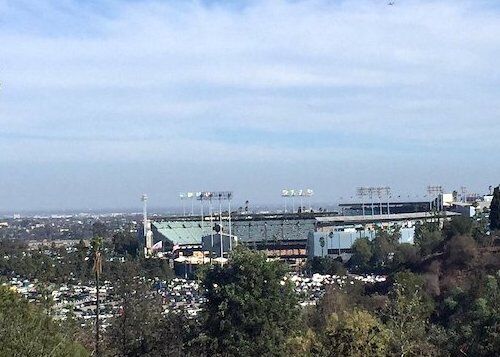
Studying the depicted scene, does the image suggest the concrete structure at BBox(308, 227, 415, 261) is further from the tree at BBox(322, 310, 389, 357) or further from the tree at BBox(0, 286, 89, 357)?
the tree at BBox(0, 286, 89, 357)

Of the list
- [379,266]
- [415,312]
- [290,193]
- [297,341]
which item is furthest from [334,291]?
[290,193]

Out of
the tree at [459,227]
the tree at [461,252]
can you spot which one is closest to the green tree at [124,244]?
the tree at [459,227]

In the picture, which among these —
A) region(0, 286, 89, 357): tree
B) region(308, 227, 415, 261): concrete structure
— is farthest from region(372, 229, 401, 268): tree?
region(0, 286, 89, 357): tree

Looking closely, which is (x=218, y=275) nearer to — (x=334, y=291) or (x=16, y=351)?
(x=16, y=351)

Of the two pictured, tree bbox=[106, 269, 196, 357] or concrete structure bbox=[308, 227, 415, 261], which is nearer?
tree bbox=[106, 269, 196, 357]

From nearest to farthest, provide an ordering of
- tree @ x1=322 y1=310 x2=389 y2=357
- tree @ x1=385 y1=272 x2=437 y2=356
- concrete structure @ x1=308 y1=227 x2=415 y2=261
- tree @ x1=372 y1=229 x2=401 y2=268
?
tree @ x1=322 y1=310 x2=389 y2=357 → tree @ x1=385 y1=272 x2=437 y2=356 → tree @ x1=372 y1=229 x2=401 y2=268 → concrete structure @ x1=308 y1=227 x2=415 y2=261

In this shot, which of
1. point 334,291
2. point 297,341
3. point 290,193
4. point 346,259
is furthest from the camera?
point 290,193
